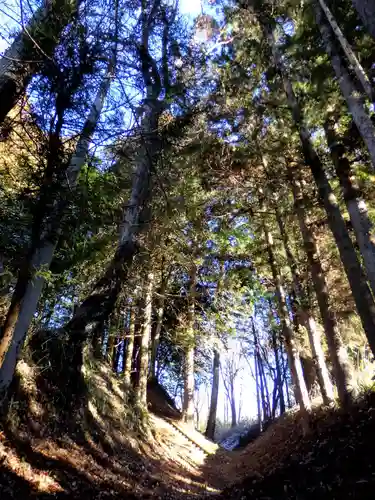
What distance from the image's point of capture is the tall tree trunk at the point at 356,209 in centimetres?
A: 636

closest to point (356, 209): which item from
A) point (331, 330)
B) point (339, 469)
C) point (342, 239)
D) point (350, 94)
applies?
point (342, 239)

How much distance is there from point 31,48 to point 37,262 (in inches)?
110

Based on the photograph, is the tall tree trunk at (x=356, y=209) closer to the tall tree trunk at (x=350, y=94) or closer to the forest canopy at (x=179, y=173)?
the forest canopy at (x=179, y=173)

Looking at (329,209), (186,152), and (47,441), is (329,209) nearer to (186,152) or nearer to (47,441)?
(186,152)

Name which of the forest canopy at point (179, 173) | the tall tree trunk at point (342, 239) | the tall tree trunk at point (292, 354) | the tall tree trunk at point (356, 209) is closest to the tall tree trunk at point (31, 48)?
the forest canopy at point (179, 173)

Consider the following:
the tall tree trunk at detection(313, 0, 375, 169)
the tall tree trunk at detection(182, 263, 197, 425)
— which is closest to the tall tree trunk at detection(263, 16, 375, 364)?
the tall tree trunk at detection(313, 0, 375, 169)

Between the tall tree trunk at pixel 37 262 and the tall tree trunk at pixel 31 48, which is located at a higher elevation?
the tall tree trunk at pixel 31 48

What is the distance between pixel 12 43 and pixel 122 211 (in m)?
4.10

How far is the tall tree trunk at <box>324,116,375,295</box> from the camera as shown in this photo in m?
6.36

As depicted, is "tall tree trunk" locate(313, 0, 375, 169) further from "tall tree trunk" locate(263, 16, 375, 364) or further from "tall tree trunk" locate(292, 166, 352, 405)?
"tall tree trunk" locate(292, 166, 352, 405)

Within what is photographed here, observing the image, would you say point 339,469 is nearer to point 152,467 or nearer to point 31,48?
point 152,467

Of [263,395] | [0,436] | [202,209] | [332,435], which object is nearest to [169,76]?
[202,209]

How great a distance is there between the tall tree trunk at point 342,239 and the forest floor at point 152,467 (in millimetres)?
1588

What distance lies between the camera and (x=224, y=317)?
1364 centimetres
